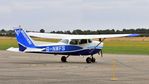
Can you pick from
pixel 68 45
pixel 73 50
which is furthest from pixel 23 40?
pixel 73 50

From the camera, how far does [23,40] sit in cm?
3600

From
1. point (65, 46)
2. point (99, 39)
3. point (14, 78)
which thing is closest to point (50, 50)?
point (65, 46)

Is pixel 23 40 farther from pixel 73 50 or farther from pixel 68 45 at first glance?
pixel 73 50

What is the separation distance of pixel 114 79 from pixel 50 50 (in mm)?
13742

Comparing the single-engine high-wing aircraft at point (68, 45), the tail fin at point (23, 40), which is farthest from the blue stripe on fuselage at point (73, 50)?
the tail fin at point (23, 40)

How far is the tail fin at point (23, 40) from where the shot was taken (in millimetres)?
35450

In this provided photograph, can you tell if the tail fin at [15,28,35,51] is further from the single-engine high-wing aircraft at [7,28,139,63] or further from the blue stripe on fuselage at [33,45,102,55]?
the blue stripe on fuselage at [33,45,102,55]

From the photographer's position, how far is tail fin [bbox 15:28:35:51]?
35.5 meters

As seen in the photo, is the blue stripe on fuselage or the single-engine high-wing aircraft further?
the blue stripe on fuselage

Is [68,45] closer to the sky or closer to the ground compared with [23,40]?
closer to the ground

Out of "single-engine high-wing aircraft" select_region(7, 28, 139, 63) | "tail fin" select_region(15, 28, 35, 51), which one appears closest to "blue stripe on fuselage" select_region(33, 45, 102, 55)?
"single-engine high-wing aircraft" select_region(7, 28, 139, 63)

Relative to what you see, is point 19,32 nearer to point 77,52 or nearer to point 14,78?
point 77,52

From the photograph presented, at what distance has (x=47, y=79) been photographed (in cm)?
2150

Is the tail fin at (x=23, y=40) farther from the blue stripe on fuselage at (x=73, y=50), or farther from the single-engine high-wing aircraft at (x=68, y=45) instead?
the blue stripe on fuselage at (x=73, y=50)
